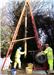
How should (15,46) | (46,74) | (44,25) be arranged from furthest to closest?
(44,25) → (15,46) → (46,74)

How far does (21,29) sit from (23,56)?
172 centimetres

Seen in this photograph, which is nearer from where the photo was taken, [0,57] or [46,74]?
[46,74]

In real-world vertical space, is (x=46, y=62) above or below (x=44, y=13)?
below

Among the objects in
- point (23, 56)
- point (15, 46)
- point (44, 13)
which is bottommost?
point (23, 56)

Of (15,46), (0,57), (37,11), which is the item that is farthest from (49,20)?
(0,57)

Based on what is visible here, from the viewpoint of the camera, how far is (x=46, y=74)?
13.6 ft

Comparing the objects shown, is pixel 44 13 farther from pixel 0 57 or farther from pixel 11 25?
pixel 0 57

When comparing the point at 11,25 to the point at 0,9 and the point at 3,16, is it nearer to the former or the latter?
the point at 3,16

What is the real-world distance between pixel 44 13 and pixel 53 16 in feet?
2.01

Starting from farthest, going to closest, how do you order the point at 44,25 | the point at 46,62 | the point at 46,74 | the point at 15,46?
1. the point at 44,25
2. the point at 15,46
3. the point at 46,62
4. the point at 46,74

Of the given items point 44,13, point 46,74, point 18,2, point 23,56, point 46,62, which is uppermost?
point 18,2

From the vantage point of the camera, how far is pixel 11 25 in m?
5.51

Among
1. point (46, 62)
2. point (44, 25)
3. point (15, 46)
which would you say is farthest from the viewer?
point (44, 25)

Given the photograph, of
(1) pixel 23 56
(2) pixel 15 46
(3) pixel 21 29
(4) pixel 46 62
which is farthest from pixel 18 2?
(4) pixel 46 62
